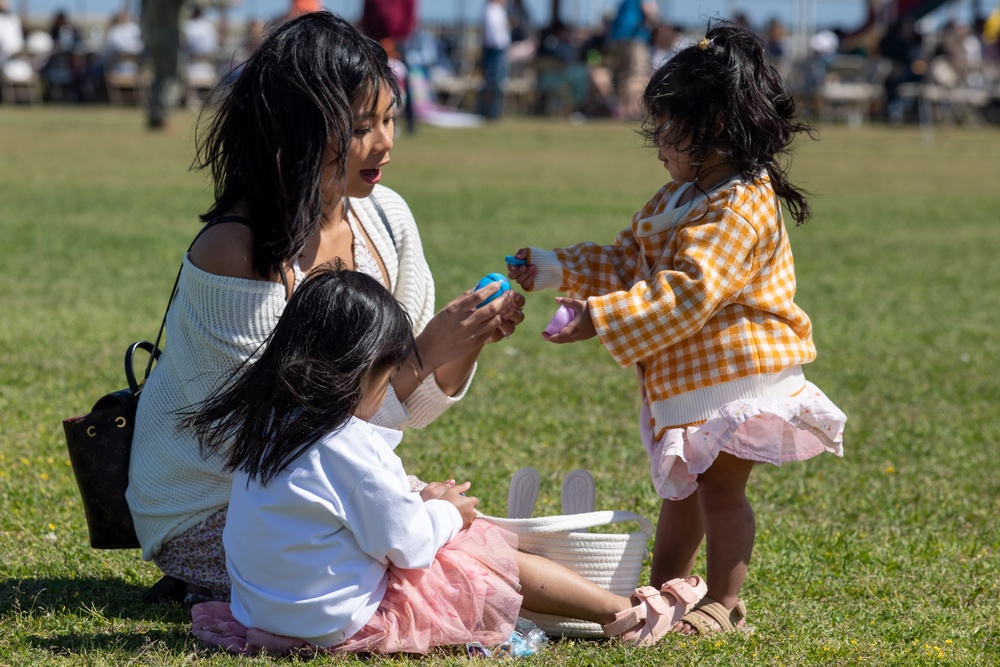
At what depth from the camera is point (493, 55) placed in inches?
902

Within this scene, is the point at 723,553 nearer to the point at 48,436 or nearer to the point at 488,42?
the point at 48,436

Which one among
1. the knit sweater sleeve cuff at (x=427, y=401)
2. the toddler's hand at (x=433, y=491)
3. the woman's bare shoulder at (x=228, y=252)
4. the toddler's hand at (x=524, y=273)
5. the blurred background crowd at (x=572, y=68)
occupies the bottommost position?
the blurred background crowd at (x=572, y=68)

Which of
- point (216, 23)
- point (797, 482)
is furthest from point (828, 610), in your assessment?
point (216, 23)

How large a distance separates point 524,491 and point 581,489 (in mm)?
149

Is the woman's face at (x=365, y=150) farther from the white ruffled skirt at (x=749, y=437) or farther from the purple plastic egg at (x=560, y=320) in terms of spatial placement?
the white ruffled skirt at (x=749, y=437)

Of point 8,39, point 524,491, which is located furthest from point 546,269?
point 8,39

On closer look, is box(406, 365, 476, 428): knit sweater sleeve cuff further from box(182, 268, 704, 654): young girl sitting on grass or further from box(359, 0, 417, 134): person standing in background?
box(359, 0, 417, 134): person standing in background

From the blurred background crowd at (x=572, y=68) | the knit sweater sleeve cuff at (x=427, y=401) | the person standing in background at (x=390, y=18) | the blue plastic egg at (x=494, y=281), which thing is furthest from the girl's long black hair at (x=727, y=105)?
the blurred background crowd at (x=572, y=68)

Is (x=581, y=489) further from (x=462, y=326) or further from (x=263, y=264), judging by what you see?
(x=263, y=264)

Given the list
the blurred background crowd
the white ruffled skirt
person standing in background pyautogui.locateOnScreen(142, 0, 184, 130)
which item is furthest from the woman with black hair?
the blurred background crowd

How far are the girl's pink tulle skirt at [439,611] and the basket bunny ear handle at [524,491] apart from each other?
37 cm

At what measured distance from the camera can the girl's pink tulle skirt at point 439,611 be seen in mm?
2666

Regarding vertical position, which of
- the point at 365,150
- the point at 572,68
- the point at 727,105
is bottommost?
the point at 572,68

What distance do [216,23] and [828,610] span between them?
35564mm
